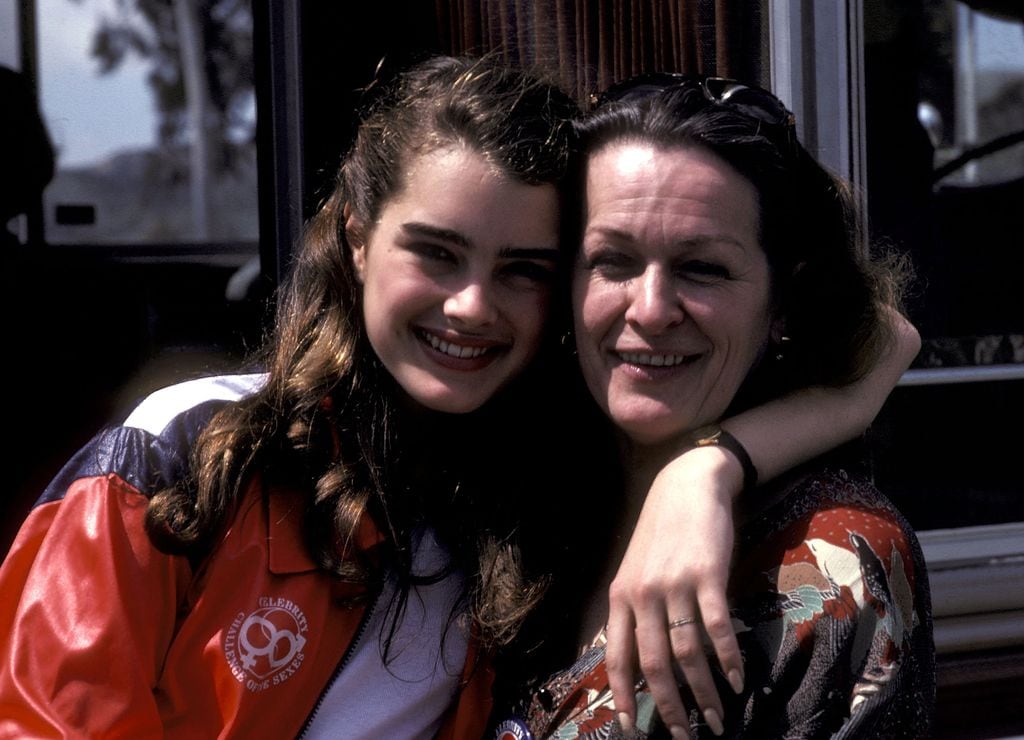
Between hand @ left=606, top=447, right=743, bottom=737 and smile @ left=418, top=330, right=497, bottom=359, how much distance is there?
400mm

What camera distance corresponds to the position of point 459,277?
69.7 inches

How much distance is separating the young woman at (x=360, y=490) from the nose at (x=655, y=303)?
0.53 ft

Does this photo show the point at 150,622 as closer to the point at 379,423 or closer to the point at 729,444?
the point at 379,423

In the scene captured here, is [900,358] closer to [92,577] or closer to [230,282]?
[92,577]

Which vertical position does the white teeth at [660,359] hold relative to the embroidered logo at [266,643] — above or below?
above

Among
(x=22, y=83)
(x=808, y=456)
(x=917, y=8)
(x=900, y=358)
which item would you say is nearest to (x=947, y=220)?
(x=917, y=8)

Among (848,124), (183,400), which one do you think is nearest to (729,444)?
(183,400)

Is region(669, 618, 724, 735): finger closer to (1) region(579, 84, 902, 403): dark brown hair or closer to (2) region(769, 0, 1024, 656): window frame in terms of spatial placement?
(1) region(579, 84, 902, 403): dark brown hair

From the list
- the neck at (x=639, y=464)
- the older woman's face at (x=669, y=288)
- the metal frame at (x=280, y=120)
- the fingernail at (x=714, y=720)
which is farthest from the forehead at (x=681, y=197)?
the metal frame at (x=280, y=120)

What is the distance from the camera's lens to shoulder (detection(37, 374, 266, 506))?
65.5 inches

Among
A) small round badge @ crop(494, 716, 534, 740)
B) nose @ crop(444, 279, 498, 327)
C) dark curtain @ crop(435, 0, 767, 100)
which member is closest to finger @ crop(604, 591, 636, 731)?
small round badge @ crop(494, 716, 534, 740)

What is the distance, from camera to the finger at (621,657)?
1474 mm

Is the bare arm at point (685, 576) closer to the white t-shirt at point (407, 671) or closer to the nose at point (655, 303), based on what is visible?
the nose at point (655, 303)

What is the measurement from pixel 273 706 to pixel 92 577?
30cm
